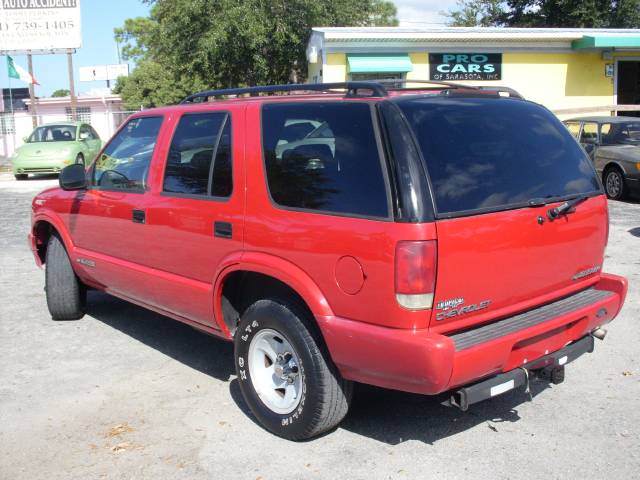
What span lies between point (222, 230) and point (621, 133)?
11.1 metres

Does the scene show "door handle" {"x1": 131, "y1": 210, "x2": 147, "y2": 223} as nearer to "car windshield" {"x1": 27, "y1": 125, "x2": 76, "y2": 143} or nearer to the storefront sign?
"car windshield" {"x1": 27, "y1": 125, "x2": 76, "y2": 143}

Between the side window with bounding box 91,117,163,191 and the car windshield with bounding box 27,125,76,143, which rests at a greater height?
the car windshield with bounding box 27,125,76,143

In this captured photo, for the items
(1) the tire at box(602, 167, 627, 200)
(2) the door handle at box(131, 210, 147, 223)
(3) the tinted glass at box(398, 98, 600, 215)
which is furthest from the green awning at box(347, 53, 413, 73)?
(3) the tinted glass at box(398, 98, 600, 215)

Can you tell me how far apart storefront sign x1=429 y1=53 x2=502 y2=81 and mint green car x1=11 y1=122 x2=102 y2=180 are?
1052 cm

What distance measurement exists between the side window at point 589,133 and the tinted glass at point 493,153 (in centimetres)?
990

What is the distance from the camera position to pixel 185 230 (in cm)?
443

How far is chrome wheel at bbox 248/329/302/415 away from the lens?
3.89 m

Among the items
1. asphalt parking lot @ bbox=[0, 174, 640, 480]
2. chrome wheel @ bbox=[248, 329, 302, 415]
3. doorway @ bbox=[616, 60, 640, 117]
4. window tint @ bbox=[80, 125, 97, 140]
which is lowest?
asphalt parking lot @ bbox=[0, 174, 640, 480]

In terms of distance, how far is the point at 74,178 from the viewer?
546 cm

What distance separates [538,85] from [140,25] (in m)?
44.7

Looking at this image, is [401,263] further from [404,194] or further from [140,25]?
[140,25]

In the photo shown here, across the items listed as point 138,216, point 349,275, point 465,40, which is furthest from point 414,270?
point 465,40

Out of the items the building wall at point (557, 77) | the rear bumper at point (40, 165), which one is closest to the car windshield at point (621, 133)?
the building wall at point (557, 77)

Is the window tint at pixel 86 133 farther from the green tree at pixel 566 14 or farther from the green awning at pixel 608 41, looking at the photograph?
the green tree at pixel 566 14
